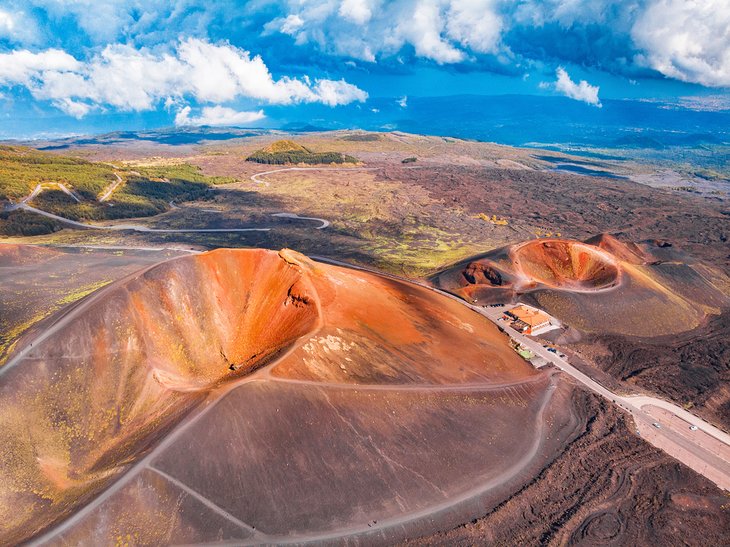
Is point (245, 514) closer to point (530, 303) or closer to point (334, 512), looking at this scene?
point (334, 512)

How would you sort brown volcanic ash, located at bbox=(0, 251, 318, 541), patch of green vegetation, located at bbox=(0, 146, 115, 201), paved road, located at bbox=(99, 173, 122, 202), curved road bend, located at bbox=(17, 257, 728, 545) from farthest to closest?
1. paved road, located at bbox=(99, 173, 122, 202)
2. patch of green vegetation, located at bbox=(0, 146, 115, 201)
3. brown volcanic ash, located at bbox=(0, 251, 318, 541)
4. curved road bend, located at bbox=(17, 257, 728, 545)

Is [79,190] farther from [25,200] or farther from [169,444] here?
[169,444]

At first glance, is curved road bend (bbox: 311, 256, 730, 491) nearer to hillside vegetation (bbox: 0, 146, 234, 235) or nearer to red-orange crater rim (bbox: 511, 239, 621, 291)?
red-orange crater rim (bbox: 511, 239, 621, 291)

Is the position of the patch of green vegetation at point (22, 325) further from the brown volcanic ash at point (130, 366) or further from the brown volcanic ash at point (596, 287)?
the brown volcanic ash at point (596, 287)

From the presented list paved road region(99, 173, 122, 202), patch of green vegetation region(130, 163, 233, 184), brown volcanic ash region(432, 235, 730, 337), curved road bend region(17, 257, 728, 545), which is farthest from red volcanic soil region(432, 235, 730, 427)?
patch of green vegetation region(130, 163, 233, 184)

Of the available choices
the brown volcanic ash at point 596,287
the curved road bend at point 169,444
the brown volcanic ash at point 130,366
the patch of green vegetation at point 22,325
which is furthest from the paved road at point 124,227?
the curved road bend at point 169,444

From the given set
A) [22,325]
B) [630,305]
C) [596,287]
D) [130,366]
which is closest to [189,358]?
[130,366]
